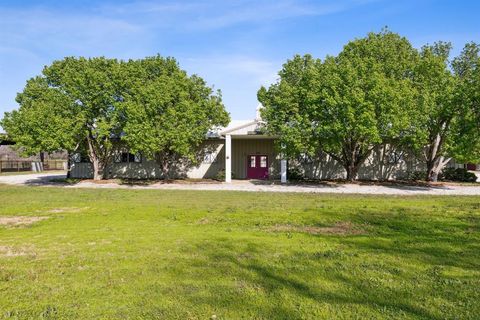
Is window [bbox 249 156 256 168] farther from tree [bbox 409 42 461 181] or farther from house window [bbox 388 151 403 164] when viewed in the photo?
tree [bbox 409 42 461 181]

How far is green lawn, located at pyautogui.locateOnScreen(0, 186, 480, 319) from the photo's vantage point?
4.17 meters

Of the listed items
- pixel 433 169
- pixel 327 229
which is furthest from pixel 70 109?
pixel 433 169

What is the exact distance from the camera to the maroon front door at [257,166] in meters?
28.5

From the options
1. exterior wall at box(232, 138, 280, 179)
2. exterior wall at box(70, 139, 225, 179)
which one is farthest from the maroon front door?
exterior wall at box(70, 139, 225, 179)

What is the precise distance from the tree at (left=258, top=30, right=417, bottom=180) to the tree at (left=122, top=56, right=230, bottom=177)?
13.6ft

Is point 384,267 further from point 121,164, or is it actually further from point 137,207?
point 121,164

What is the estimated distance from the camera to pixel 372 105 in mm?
18969

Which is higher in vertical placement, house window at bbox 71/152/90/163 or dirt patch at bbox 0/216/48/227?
house window at bbox 71/152/90/163

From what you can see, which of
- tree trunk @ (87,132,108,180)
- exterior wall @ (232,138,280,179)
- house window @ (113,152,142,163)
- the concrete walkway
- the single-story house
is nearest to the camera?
the concrete walkway

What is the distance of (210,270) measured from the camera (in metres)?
5.52

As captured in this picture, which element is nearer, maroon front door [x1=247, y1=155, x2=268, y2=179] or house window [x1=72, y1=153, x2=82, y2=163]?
maroon front door [x1=247, y1=155, x2=268, y2=179]

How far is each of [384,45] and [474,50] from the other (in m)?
7.51

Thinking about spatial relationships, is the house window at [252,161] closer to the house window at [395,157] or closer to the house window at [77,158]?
the house window at [395,157]

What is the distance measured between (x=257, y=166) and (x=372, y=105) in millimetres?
11769
